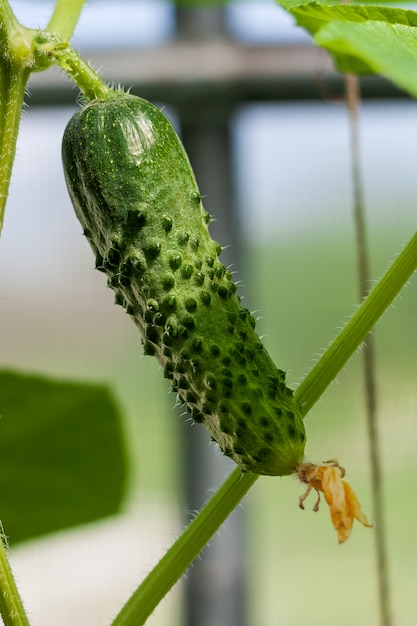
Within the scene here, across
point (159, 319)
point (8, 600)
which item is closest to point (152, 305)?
point (159, 319)

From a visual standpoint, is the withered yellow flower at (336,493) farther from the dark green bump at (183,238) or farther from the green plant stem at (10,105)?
the green plant stem at (10,105)

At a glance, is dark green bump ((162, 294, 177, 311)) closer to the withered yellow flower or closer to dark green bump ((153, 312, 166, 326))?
dark green bump ((153, 312, 166, 326))

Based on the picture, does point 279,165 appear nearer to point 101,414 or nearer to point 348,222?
point 348,222

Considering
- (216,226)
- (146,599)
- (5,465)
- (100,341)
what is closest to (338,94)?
(216,226)

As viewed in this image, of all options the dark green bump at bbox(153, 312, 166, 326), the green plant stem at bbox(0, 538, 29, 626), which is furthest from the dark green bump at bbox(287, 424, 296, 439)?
the green plant stem at bbox(0, 538, 29, 626)

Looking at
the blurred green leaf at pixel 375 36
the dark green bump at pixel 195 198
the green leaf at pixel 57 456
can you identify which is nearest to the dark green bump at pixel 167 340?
the dark green bump at pixel 195 198

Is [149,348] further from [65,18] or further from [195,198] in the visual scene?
[65,18]
